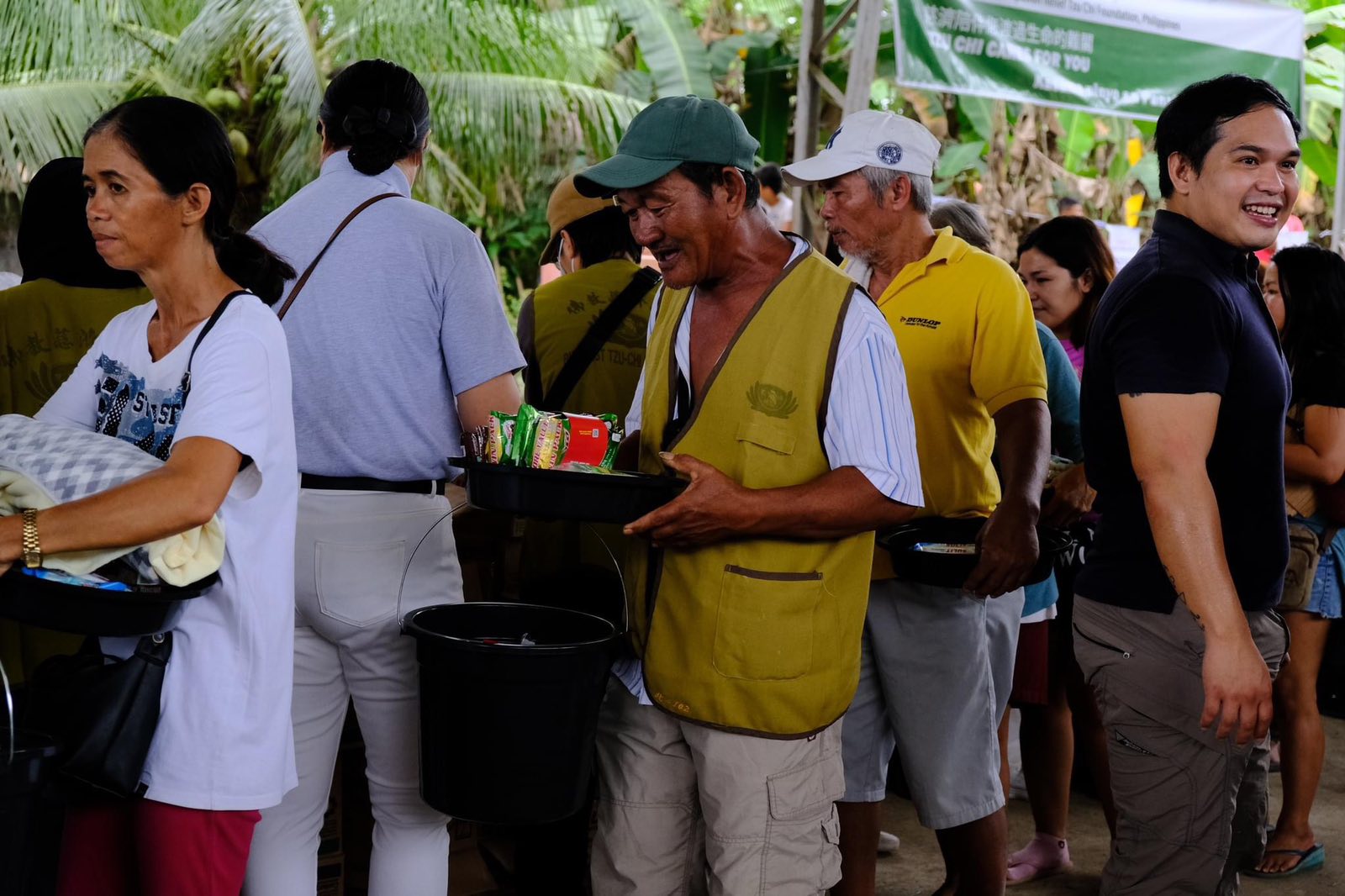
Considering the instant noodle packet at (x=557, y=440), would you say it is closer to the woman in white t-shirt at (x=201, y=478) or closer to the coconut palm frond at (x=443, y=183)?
the woman in white t-shirt at (x=201, y=478)

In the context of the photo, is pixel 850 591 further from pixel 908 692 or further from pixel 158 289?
pixel 158 289

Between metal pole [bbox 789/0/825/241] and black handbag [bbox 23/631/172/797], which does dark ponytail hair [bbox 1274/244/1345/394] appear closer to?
metal pole [bbox 789/0/825/241]

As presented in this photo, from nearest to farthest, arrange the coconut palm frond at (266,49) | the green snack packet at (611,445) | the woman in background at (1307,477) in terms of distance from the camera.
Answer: the green snack packet at (611,445) → the woman in background at (1307,477) → the coconut palm frond at (266,49)

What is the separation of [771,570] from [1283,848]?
10.2ft

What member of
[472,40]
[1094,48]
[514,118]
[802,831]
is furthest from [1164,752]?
[472,40]

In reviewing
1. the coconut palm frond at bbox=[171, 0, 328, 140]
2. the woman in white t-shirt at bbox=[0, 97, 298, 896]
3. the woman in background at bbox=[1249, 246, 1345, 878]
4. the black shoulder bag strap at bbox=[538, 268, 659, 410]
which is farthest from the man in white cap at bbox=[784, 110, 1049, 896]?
the coconut palm frond at bbox=[171, 0, 328, 140]

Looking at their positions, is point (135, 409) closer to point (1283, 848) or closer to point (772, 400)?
point (772, 400)

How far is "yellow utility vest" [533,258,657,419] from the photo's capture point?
3.84 metres

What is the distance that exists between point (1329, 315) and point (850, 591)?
9.26 feet

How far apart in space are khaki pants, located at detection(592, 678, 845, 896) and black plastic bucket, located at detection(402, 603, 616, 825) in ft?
0.53

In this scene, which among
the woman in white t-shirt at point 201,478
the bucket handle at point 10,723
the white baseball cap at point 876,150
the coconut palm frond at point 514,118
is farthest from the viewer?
the coconut palm frond at point 514,118

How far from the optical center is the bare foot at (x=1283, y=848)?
15.1 ft

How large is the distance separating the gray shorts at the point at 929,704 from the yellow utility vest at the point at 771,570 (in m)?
0.85

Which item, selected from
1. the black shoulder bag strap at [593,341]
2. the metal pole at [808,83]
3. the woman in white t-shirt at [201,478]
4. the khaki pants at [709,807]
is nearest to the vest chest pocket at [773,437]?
the khaki pants at [709,807]
